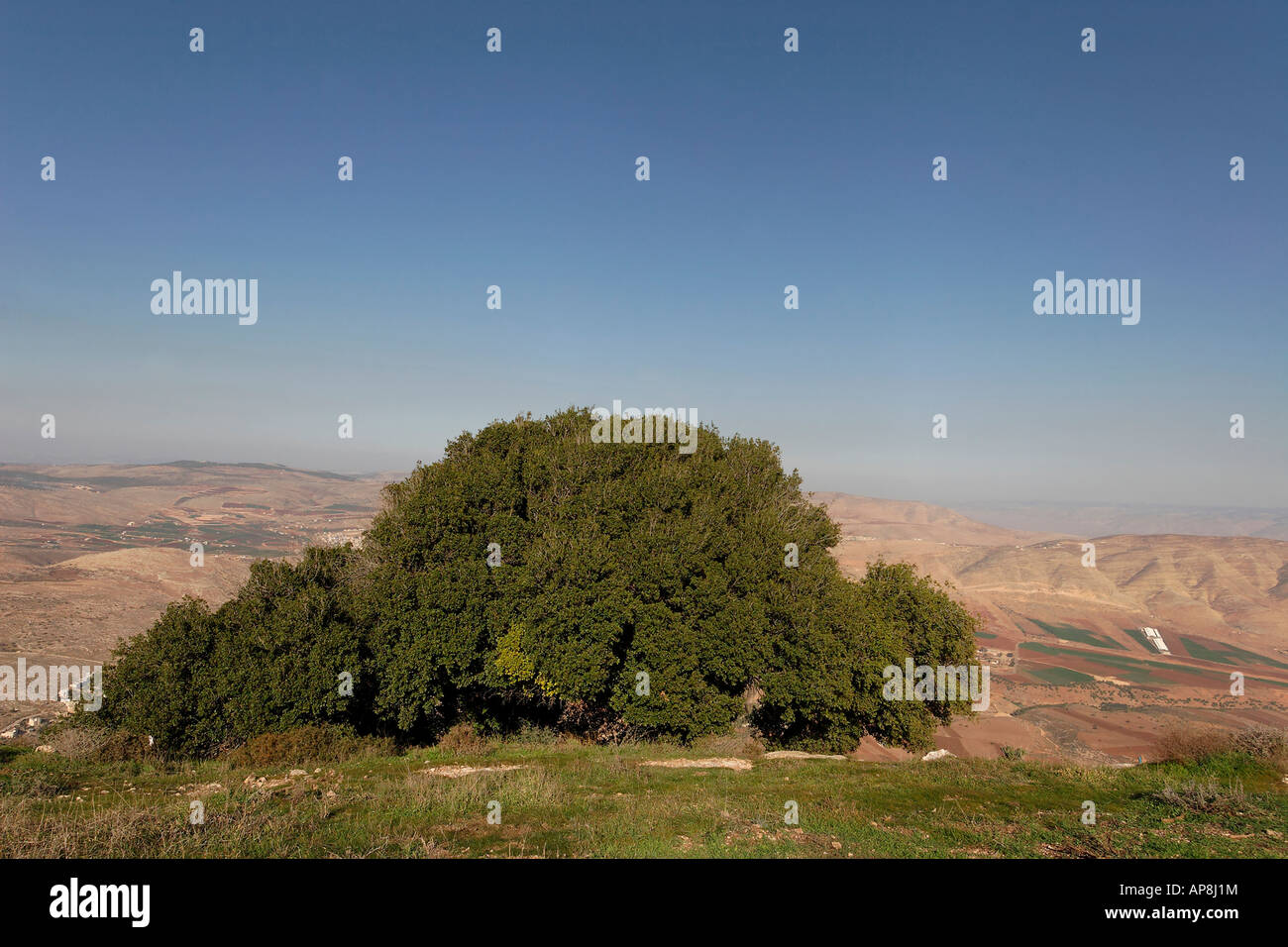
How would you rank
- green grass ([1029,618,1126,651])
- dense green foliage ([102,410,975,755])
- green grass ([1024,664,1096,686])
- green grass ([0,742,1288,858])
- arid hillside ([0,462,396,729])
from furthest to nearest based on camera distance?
green grass ([1029,618,1126,651]) → green grass ([1024,664,1096,686]) → arid hillside ([0,462,396,729]) → dense green foliage ([102,410,975,755]) → green grass ([0,742,1288,858])

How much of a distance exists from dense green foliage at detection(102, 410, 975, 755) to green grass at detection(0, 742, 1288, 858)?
12.4ft

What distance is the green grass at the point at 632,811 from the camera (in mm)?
10586

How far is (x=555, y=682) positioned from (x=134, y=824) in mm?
14122

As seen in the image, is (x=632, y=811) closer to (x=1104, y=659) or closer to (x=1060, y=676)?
(x=1060, y=676)

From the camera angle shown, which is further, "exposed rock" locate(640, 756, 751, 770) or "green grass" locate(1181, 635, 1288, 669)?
"green grass" locate(1181, 635, 1288, 669)

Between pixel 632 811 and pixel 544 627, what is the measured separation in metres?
10.5

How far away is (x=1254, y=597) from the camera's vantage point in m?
199

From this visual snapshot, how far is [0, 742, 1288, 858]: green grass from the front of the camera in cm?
1059

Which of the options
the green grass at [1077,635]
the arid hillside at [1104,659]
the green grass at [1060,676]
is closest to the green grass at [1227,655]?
the arid hillside at [1104,659]
